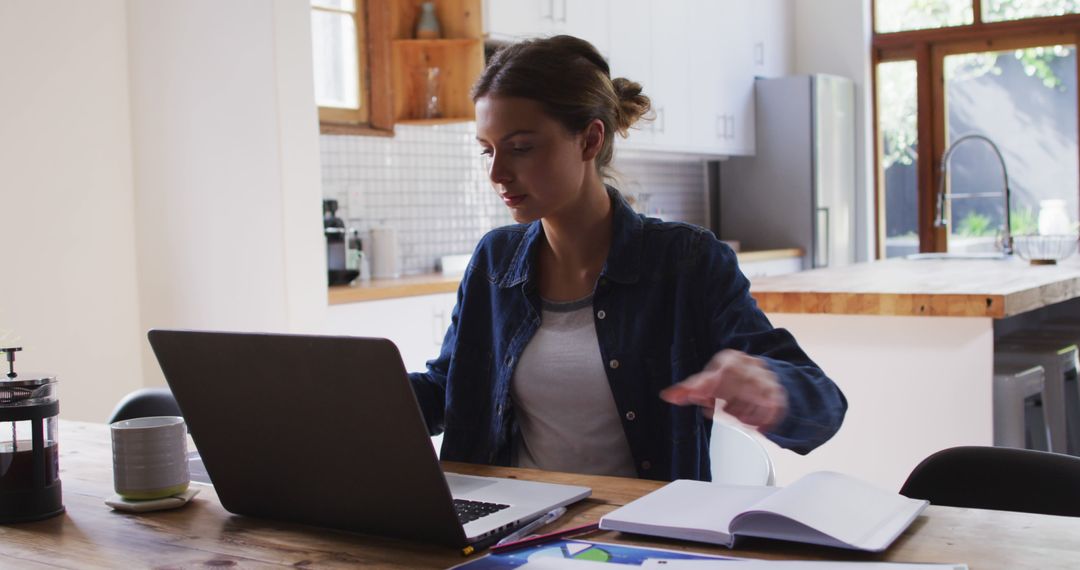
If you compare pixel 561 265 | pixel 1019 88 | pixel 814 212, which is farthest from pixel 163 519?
pixel 1019 88

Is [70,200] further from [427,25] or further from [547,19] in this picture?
[547,19]

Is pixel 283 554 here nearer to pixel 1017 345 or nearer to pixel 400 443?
pixel 400 443

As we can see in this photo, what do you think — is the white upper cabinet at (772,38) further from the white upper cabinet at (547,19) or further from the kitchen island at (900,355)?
the kitchen island at (900,355)

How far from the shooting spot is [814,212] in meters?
6.30

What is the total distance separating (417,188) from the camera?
4547 millimetres

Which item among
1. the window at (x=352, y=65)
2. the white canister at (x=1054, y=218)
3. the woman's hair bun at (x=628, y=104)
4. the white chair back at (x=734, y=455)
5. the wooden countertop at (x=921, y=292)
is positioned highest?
the window at (x=352, y=65)

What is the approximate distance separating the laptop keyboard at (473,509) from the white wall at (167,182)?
2002 mm

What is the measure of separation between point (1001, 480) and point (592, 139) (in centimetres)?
77

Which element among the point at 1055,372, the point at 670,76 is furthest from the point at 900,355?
the point at 670,76

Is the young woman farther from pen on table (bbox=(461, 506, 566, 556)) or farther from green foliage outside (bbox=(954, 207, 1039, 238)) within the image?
green foliage outside (bbox=(954, 207, 1039, 238))

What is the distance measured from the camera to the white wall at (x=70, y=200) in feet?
9.32

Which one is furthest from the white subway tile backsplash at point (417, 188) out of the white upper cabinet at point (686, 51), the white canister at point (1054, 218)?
the white canister at point (1054, 218)

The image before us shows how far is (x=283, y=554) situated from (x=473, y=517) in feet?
0.65

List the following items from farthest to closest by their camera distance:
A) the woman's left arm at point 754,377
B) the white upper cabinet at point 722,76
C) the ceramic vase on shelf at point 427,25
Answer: the white upper cabinet at point 722,76
the ceramic vase on shelf at point 427,25
the woman's left arm at point 754,377
